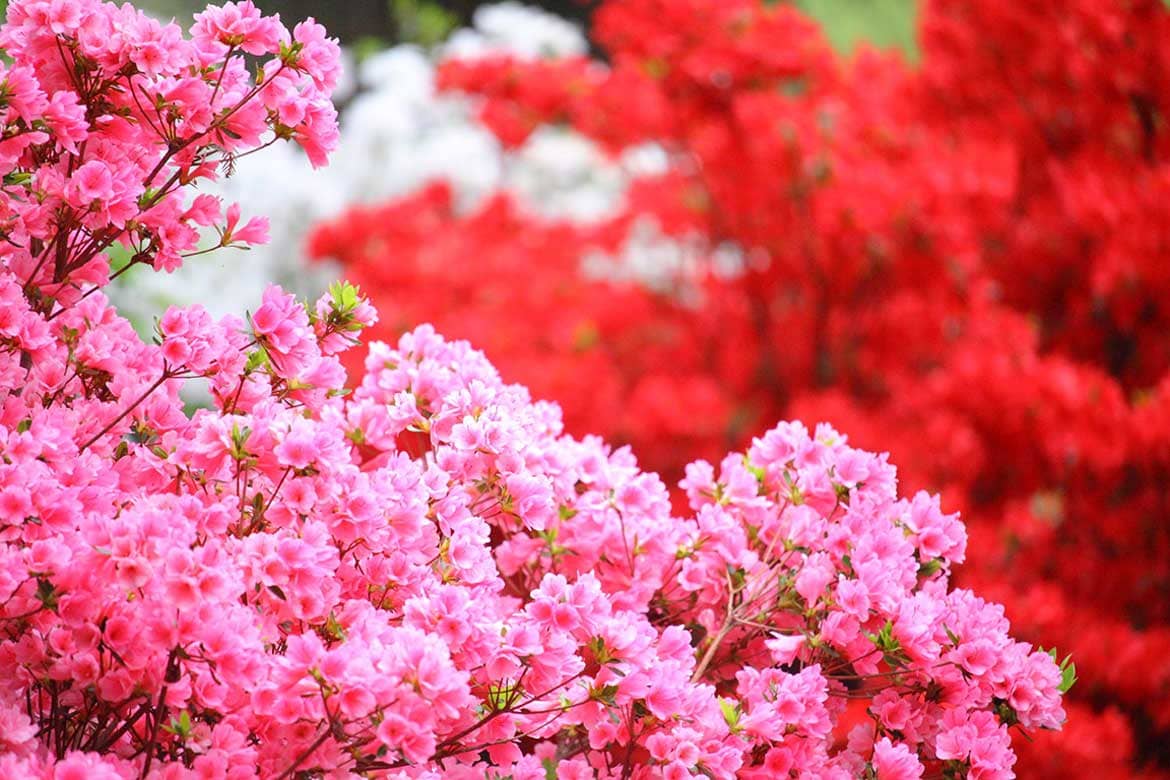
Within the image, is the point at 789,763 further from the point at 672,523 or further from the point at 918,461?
the point at 918,461

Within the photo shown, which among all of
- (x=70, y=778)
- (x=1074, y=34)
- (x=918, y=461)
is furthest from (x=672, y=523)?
(x=1074, y=34)

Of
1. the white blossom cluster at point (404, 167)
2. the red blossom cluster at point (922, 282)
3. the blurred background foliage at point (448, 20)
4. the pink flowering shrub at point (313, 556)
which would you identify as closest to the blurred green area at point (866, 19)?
the blurred background foliage at point (448, 20)

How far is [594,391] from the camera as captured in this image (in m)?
3.63

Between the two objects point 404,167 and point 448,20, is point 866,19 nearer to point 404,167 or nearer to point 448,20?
point 448,20

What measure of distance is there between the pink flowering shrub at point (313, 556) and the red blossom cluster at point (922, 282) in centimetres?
142

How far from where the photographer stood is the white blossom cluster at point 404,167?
190 inches

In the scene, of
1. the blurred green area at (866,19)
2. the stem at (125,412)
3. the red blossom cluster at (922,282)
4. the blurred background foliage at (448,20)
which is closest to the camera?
the stem at (125,412)

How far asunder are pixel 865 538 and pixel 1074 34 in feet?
7.03

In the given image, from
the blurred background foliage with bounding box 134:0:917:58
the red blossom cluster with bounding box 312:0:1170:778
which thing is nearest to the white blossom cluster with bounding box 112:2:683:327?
the blurred background foliage with bounding box 134:0:917:58

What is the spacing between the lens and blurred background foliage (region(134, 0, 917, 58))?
6.21 metres

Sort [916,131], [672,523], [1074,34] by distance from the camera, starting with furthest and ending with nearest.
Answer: [916,131] → [1074,34] → [672,523]

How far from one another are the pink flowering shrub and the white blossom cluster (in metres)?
3.24

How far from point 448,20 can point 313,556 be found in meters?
5.62

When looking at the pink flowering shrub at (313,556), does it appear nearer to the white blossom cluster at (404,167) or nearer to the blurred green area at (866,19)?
the white blossom cluster at (404,167)
